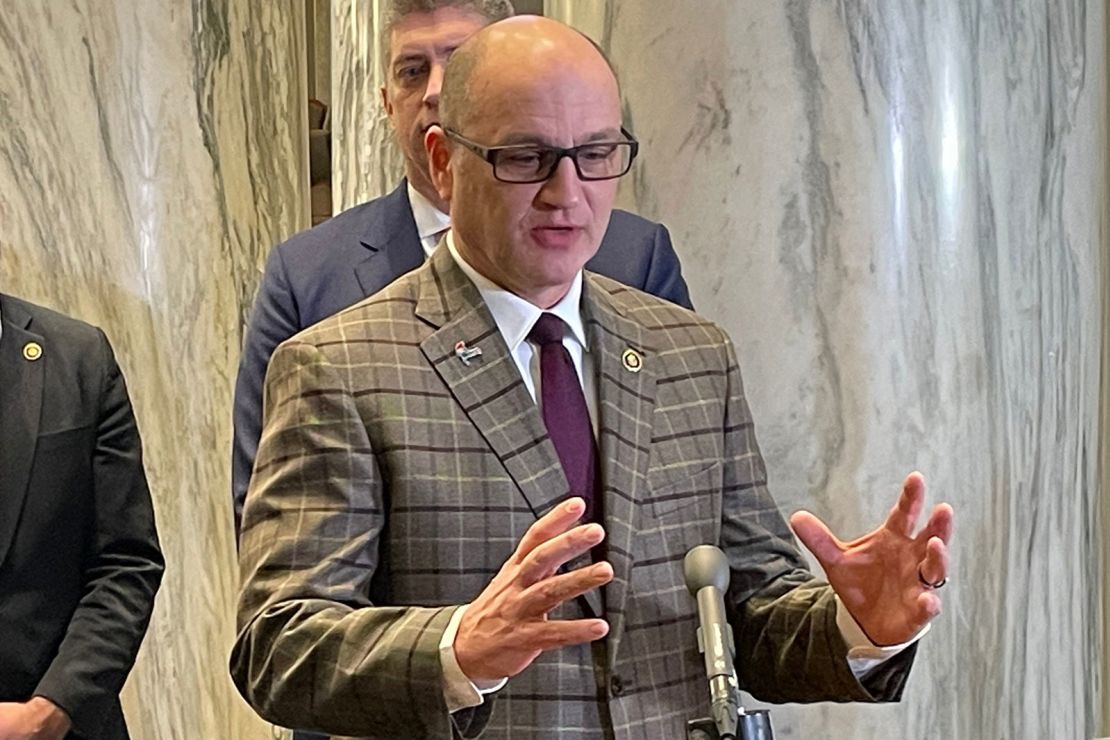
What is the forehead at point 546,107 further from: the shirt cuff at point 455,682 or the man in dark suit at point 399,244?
the man in dark suit at point 399,244

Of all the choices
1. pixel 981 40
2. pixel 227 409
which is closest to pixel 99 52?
pixel 227 409

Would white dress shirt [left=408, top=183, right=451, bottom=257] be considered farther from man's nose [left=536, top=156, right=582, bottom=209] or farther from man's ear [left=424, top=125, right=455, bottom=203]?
man's nose [left=536, top=156, right=582, bottom=209]

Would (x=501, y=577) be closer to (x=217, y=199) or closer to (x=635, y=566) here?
(x=635, y=566)

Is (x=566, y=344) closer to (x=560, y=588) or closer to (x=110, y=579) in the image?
(x=560, y=588)

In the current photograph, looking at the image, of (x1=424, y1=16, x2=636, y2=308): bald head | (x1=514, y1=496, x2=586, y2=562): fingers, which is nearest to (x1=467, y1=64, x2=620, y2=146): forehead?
(x1=424, y1=16, x2=636, y2=308): bald head

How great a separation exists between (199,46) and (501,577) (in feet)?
7.60

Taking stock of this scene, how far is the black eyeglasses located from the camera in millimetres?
1732

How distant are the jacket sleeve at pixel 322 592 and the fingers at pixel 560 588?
5.4 inches

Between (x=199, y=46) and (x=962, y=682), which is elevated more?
(x=199, y=46)

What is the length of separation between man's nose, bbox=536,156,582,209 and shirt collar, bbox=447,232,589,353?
132 millimetres

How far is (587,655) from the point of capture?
1729mm

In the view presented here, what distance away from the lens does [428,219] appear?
2.51m

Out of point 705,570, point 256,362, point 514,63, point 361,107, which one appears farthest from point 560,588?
point 361,107

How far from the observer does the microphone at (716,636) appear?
1.31 meters
